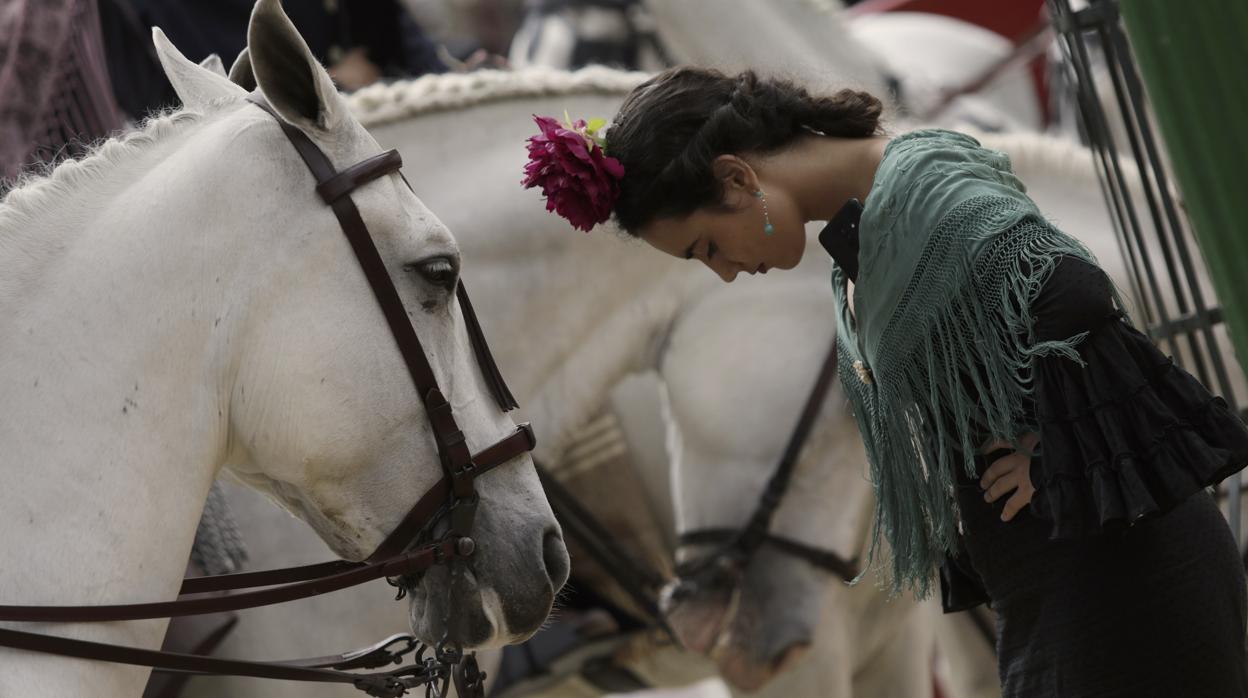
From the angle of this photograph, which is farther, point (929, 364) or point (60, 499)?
point (929, 364)

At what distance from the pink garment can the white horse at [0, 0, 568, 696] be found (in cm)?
77

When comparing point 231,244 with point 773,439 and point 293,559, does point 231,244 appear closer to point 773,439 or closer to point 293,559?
point 293,559

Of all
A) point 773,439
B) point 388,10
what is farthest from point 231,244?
point 388,10

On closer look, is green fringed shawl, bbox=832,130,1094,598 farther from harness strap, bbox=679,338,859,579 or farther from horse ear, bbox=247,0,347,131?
harness strap, bbox=679,338,859,579

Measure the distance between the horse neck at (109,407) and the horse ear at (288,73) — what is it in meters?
0.17

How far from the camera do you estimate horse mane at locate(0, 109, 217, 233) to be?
1.83 metres

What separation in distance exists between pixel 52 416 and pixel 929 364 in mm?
1081

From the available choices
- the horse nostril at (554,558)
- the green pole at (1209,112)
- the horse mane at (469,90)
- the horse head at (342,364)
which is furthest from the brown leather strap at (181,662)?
the horse mane at (469,90)

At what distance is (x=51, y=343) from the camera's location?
1756 mm

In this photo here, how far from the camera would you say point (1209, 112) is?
2.11 m

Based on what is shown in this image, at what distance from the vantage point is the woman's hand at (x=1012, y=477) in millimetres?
1924

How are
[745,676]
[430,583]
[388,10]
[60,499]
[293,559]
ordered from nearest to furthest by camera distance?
[60,499] < [430,583] < [293,559] < [745,676] < [388,10]

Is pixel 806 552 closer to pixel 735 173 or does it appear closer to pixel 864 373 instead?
pixel 864 373

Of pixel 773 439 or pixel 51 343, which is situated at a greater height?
pixel 51 343
